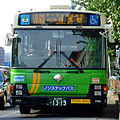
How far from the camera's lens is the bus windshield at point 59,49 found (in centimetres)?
1219

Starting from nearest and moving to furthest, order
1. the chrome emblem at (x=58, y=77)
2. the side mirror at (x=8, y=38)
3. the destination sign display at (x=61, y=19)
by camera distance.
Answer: the chrome emblem at (x=58, y=77), the side mirror at (x=8, y=38), the destination sign display at (x=61, y=19)

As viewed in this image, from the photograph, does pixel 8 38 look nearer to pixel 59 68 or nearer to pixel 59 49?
pixel 59 49

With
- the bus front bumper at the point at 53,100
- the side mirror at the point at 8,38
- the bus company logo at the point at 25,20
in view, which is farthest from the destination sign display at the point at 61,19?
the bus front bumper at the point at 53,100

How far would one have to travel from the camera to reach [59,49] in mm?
12242

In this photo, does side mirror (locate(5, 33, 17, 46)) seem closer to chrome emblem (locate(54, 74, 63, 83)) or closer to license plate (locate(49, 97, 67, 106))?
chrome emblem (locate(54, 74, 63, 83))

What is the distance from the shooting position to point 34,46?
12266 millimetres

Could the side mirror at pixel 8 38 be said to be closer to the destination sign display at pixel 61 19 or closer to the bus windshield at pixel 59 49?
the bus windshield at pixel 59 49

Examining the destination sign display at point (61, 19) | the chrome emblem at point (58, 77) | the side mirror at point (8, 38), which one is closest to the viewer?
the chrome emblem at point (58, 77)

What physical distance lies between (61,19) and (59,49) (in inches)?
39.2

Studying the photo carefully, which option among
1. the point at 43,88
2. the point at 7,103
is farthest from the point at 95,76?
the point at 7,103

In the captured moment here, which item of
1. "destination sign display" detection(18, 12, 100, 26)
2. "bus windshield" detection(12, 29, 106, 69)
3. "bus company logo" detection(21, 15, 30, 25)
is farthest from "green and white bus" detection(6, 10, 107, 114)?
"bus company logo" detection(21, 15, 30, 25)

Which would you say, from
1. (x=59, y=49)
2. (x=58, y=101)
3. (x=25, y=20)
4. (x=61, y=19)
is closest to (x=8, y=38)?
(x=25, y=20)

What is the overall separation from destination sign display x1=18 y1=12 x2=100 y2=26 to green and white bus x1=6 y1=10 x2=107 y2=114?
23cm

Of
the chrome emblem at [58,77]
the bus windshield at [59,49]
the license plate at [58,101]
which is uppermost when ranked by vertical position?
the bus windshield at [59,49]
